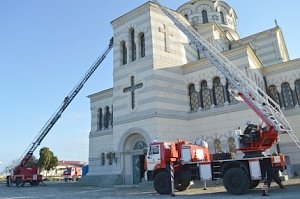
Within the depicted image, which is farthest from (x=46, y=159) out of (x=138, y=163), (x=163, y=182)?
(x=163, y=182)

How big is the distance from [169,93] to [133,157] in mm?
6414

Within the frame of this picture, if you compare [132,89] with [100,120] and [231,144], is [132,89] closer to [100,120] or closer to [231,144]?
[100,120]

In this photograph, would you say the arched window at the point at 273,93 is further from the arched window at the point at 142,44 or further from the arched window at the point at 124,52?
the arched window at the point at 124,52

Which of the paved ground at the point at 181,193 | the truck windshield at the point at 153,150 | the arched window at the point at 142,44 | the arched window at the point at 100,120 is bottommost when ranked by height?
the paved ground at the point at 181,193

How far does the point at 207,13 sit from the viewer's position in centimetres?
3791

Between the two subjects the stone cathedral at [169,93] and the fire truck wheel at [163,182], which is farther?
the stone cathedral at [169,93]

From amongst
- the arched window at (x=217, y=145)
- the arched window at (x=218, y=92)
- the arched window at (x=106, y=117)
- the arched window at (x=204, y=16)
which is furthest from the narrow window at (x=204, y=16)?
the arched window at (x=217, y=145)

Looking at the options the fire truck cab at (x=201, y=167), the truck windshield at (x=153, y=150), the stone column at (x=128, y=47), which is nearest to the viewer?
the fire truck cab at (x=201, y=167)

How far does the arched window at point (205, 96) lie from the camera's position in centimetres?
2412

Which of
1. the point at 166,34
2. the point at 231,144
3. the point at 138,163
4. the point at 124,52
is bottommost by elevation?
the point at 138,163

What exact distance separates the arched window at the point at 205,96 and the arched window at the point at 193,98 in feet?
1.84

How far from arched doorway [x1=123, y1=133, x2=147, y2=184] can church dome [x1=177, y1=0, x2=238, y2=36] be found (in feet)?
65.7

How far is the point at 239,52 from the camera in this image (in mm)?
22844

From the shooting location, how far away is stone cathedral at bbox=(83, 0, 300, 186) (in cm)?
2256
